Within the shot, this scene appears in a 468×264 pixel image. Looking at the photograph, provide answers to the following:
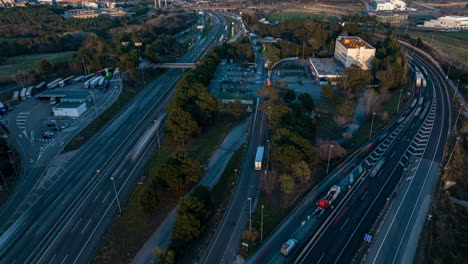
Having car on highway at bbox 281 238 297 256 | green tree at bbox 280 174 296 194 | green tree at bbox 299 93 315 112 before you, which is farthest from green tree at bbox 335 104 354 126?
car on highway at bbox 281 238 297 256

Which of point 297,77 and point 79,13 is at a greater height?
point 79,13

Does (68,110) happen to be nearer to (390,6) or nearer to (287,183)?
(287,183)

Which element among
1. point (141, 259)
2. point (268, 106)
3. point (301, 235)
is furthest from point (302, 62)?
point (141, 259)

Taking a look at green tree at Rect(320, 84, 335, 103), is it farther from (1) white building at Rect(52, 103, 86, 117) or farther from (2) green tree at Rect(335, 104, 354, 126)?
(1) white building at Rect(52, 103, 86, 117)

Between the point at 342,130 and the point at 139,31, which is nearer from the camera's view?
the point at 342,130

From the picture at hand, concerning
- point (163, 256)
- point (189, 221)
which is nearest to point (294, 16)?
point (189, 221)

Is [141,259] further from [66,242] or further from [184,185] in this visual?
[184,185]

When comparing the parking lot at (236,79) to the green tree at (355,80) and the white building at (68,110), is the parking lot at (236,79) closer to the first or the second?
the green tree at (355,80)
